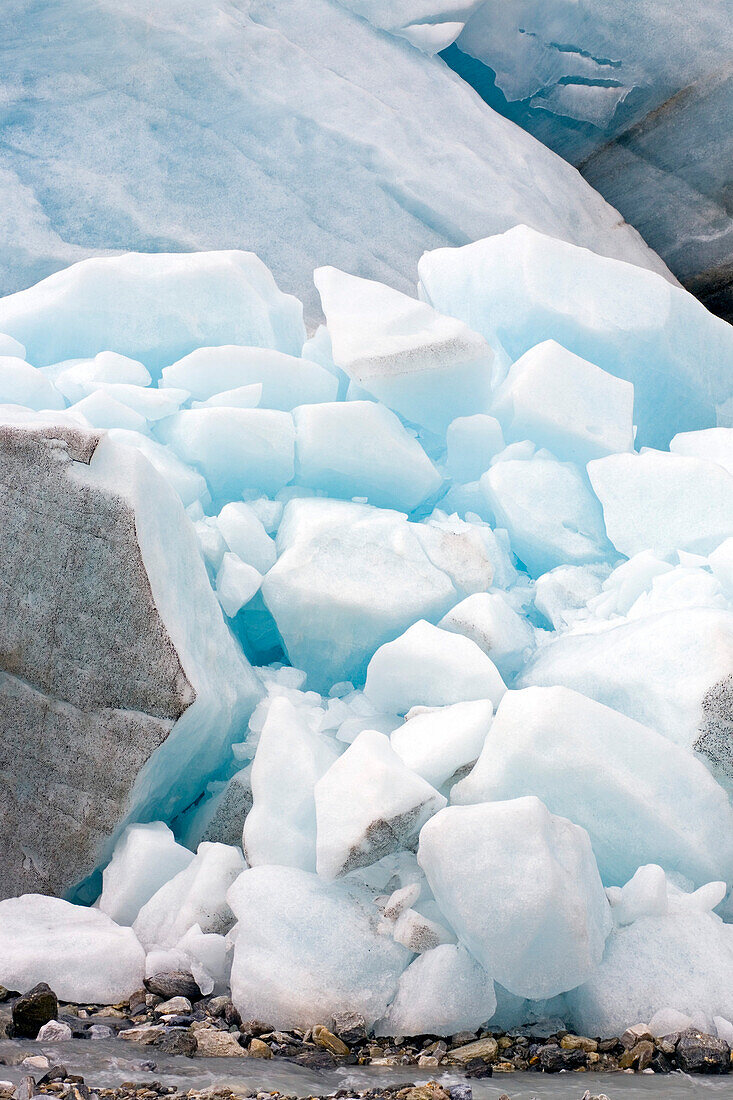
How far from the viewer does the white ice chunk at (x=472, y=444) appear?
266 centimetres

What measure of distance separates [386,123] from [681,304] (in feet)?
6.70

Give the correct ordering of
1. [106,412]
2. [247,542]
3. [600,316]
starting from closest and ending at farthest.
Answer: [247,542] → [106,412] → [600,316]

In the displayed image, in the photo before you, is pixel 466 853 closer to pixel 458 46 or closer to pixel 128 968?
pixel 128 968

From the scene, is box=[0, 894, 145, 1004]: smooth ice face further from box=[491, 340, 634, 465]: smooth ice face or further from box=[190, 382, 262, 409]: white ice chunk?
A: box=[491, 340, 634, 465]: smooth ice face

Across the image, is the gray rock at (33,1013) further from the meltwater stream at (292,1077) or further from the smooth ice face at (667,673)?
the smooth ice face at (667,673)

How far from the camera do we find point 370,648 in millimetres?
2242

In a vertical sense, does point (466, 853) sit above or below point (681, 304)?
below

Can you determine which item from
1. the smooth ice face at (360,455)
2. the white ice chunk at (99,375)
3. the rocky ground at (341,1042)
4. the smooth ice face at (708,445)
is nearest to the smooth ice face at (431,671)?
the smooth ice face at (360,455)

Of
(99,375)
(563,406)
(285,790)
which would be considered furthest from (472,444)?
(285,790)

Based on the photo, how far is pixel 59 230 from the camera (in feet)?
12.8

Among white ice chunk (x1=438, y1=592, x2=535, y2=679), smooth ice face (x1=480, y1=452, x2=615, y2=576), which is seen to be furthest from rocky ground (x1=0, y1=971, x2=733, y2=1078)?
smooth ice face (x1=480, y1=452, x2=615, y2=576)

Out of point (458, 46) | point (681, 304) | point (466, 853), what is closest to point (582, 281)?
point (681, 304)

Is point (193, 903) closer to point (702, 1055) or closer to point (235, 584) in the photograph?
point (235, 584)

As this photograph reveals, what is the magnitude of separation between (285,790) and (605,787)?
0.64 meters
